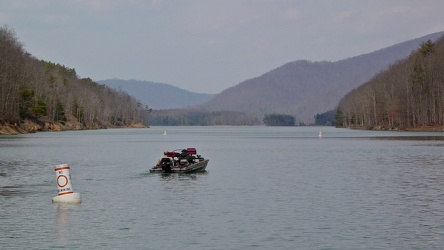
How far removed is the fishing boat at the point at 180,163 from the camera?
165 ft

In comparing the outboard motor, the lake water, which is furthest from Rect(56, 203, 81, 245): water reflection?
the outboard motor

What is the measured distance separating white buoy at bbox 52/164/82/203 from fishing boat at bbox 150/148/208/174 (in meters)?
16.8

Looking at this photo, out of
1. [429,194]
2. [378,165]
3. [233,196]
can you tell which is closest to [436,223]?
[429,194]

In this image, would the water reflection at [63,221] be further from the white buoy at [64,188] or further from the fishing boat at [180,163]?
the fishing boat at [180,163]

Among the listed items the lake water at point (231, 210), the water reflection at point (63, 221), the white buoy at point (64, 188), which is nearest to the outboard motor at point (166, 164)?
the lake water at point (231, 210)

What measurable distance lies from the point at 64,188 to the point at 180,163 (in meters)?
19.9

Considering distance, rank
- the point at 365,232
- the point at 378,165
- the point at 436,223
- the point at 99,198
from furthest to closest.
→ 1. the point at 378,165
2. the point at 99,198
3. the point at 436,223
4. the point at 365,232

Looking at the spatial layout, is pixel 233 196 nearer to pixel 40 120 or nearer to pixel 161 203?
pixel 161 203

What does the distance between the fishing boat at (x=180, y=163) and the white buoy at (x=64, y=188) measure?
16.8m

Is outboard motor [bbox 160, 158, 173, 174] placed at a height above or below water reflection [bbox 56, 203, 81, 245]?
above

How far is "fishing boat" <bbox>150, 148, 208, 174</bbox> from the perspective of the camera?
50.3 meters

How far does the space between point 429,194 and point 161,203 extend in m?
14.6

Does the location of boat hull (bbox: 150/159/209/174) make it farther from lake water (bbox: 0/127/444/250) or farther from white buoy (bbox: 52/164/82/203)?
white buoy (bbox: 52/164/82/203)

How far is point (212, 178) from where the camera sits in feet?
157
